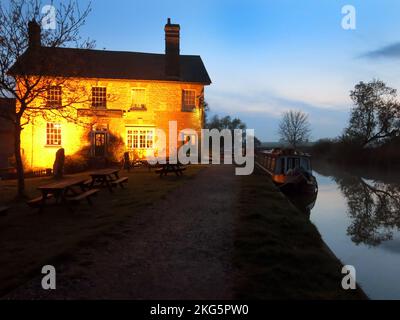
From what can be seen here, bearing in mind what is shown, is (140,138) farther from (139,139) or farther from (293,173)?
(293,173)

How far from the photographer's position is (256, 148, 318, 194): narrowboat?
18.4 metres

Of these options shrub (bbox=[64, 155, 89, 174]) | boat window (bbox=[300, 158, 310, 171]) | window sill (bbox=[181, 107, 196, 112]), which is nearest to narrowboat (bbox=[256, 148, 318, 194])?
boat window (bbox=[300, 158, 310, 171])

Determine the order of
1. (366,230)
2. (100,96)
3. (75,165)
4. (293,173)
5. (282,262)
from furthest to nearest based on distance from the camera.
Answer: (100,96) < (75,165) < (293,173) < (366,230) < (282,262)

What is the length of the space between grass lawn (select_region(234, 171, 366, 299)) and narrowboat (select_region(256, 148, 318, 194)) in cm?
938

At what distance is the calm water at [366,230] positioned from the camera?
7.47 metres

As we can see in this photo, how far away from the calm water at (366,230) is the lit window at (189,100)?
10.2 meters

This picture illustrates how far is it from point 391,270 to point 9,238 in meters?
7.78

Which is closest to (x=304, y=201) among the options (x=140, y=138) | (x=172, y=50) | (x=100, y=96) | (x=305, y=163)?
(x=305, y=163)

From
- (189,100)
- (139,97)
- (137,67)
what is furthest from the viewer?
(137,67)

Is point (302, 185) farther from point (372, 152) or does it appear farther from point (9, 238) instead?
point (372, 152)

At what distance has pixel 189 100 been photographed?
1022 inches


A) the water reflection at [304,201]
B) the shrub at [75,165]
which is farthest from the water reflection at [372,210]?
the shrub at [75,165]

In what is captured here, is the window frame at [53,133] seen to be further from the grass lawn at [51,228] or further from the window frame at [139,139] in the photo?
the grass lawn at [51,228]

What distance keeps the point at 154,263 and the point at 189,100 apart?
21.4 m
